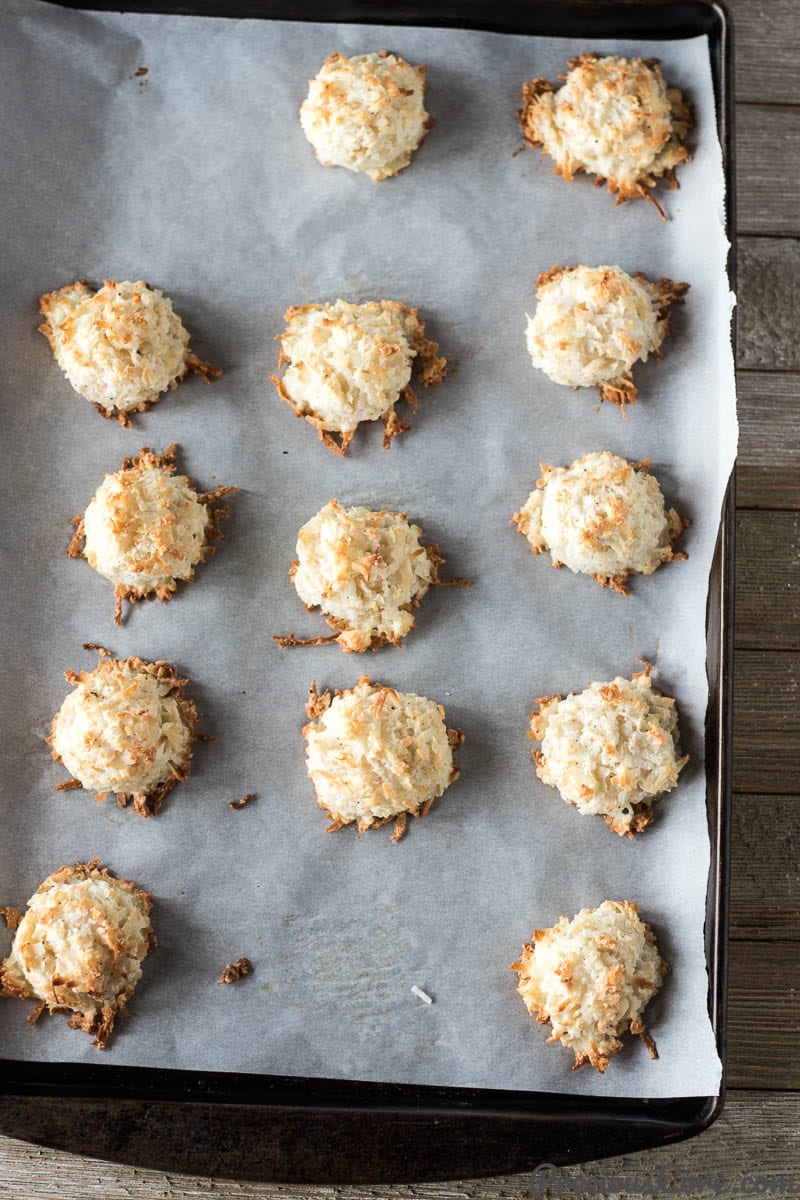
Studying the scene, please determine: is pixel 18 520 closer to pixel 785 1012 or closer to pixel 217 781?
pixel 217 781

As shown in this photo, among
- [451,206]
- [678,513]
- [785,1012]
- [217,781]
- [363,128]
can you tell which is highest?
[363,128]

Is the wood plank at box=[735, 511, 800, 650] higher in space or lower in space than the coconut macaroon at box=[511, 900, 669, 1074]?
higher

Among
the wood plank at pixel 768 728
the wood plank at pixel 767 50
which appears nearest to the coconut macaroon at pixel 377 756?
the wood plank at pixel 768 728

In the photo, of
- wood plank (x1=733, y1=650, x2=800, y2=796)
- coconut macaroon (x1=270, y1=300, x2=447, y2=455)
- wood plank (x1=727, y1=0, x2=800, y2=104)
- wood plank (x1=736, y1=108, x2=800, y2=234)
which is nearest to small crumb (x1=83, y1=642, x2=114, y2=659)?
coconut macaroon (x1=270, y1=300, x2=447, y2=455)

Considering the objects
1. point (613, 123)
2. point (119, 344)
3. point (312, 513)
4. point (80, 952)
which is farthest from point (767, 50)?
point (80, 952)

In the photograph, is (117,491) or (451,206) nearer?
(117,491)

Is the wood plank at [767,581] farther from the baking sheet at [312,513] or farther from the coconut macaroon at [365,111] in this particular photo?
the coconut macaroon at [365,111]

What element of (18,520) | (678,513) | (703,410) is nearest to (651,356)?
(703,410)

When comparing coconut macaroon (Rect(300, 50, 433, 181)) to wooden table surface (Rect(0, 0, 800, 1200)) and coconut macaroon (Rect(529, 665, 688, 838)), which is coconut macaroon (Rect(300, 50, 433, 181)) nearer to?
wooden table surface (Rect(0, 0, 800, 1200))
